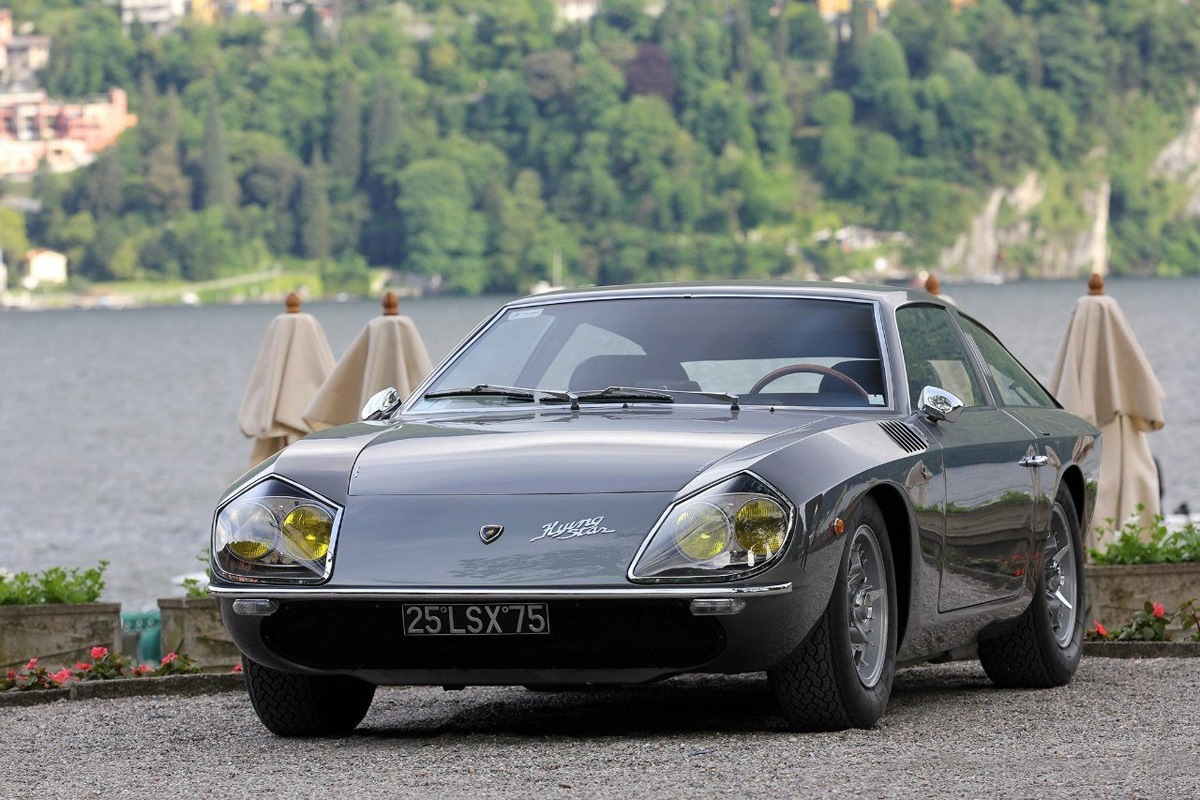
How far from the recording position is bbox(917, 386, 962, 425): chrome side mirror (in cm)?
745

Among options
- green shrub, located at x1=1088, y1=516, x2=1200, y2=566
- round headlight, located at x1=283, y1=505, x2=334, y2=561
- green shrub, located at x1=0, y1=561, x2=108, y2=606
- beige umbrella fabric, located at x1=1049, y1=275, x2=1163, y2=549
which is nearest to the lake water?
green shrub, located at x1=0, y1=561, x2=108, y2=606

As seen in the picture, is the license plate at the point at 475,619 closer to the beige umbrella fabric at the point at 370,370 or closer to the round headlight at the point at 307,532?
the round headlight at the point at 307,532

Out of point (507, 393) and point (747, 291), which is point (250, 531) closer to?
point (507, 393)

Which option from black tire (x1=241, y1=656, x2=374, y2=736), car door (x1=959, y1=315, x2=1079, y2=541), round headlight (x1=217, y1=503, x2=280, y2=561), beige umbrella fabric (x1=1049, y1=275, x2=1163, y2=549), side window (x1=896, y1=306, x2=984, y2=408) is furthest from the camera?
beige umbrella fabric (x1=1049, y1=275, x2=1163, y2=549)

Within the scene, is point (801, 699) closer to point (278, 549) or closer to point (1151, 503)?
point (278, 549)

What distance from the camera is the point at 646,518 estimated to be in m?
6.30

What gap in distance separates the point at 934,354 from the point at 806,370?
78cm

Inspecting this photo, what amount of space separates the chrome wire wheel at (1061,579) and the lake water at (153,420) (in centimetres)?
703

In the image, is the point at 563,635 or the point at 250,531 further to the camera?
the point at 250,531

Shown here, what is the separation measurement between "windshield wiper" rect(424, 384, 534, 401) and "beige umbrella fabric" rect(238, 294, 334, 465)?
24.6 feet

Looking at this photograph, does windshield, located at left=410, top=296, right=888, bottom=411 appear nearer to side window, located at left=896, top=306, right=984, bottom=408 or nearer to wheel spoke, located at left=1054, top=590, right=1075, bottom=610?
side window, located at left=896, top=306, right=984, bottom=408

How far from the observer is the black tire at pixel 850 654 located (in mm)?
6492

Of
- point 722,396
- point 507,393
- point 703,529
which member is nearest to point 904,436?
point 722,396

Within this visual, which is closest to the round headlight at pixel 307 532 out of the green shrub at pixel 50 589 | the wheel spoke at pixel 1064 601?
the wheel spoke at pixel 1064 601
